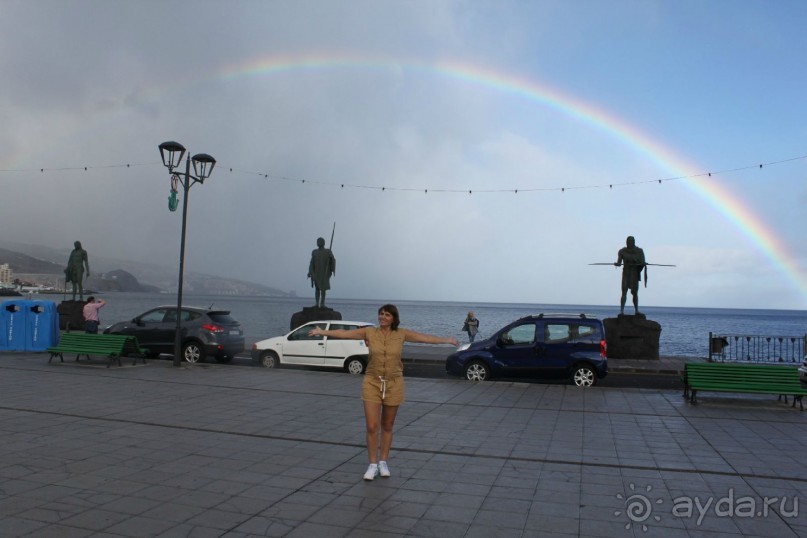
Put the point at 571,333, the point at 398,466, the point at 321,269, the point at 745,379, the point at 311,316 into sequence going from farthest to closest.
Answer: the point at 321,269 → the point at 311,316 → the point at 571,333 → the point at 745,379 → the point at 398,466

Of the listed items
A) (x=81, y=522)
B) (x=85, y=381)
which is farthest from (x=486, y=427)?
(x=85, y=381)

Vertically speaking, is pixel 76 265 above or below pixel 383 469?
above

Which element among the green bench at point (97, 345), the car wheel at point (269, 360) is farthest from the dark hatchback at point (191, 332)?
the green bench at point (97, 345)

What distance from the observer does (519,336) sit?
14711 millimetres

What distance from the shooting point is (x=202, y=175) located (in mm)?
16609

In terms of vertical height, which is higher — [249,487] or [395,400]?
[395,400]

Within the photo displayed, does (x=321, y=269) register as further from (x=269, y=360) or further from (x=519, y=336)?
(x=519, y=336)

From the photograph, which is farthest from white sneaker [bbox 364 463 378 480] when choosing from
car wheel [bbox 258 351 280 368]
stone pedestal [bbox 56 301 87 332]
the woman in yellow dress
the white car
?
stone pedestal [bbox 56 301 87 332]

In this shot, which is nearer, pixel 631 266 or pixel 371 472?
pixel 371 472

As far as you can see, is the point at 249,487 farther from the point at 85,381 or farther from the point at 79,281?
the point at 79,281

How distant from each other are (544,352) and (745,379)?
13.7 feet

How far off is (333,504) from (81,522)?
1915 mm

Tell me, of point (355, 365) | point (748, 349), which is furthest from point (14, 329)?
point (748, 349)

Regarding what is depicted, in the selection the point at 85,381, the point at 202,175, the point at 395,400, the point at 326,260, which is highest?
the point at 202,175
